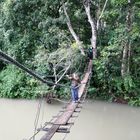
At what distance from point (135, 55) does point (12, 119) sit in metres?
3.21

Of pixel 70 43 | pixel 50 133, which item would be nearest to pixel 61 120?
pixel 50 133

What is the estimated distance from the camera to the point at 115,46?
23.8 ft

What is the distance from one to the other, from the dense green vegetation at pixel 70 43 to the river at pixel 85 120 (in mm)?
315

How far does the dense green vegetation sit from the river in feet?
1.03

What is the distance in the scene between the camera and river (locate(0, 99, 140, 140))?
612cm

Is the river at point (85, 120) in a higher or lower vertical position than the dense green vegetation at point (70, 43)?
lower

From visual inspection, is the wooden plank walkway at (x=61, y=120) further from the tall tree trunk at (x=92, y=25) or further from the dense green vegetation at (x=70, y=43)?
the tall tree trunk at (x=92, y=25)

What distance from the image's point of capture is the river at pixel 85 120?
20.1 feet

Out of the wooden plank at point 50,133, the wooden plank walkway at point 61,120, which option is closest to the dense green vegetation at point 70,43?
the wooden plank walkway at point 61,120

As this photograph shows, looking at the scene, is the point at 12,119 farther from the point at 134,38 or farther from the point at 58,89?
the point at 134,38

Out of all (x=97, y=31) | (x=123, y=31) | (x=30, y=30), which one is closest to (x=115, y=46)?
(x=123, y=31)

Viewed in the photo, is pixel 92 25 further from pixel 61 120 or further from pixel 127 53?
pixel 61 120

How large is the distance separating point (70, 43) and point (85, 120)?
216 cm

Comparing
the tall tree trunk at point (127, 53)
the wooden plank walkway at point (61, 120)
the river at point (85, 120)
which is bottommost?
the river at point (85, 120)
